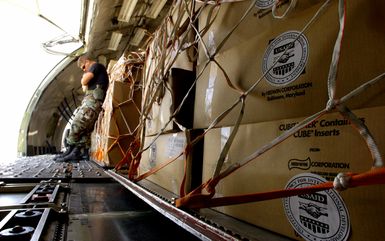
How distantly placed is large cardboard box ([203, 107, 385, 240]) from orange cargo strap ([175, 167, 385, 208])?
0.07 metres

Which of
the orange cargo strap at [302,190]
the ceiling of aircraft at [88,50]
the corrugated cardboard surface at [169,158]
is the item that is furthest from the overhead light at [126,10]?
the orange cargo strap at [302,190]

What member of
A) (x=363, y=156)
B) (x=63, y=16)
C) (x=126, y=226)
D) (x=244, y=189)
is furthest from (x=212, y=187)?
(x=63, y=16)

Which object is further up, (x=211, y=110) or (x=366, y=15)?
(x=366, y=15)

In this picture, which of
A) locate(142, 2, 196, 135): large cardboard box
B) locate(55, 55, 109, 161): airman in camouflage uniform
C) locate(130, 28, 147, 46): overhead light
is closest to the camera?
locate(142, 2, 196, 135): large cardboard box

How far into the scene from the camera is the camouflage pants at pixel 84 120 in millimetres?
3754

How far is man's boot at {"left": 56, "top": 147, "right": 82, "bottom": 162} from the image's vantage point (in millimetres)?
3725

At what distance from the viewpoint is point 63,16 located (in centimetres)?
436

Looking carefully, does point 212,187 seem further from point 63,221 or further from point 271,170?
point 63,221

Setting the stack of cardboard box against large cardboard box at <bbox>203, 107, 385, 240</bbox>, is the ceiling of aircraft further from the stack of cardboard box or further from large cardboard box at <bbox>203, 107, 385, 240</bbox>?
large cardboard box at <bbox>203, 107, 385, 240</bbox>

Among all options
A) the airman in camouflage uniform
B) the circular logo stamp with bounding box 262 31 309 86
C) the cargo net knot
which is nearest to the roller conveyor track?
the cargo net knot

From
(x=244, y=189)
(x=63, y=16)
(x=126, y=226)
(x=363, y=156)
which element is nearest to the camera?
(x=363, y=156)

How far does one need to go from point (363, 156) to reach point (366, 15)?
0.90 ft

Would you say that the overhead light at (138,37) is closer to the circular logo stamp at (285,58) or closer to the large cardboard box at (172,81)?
the large cardboard box at (172,81)

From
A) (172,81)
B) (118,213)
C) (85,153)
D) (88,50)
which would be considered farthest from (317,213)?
(88,50)
